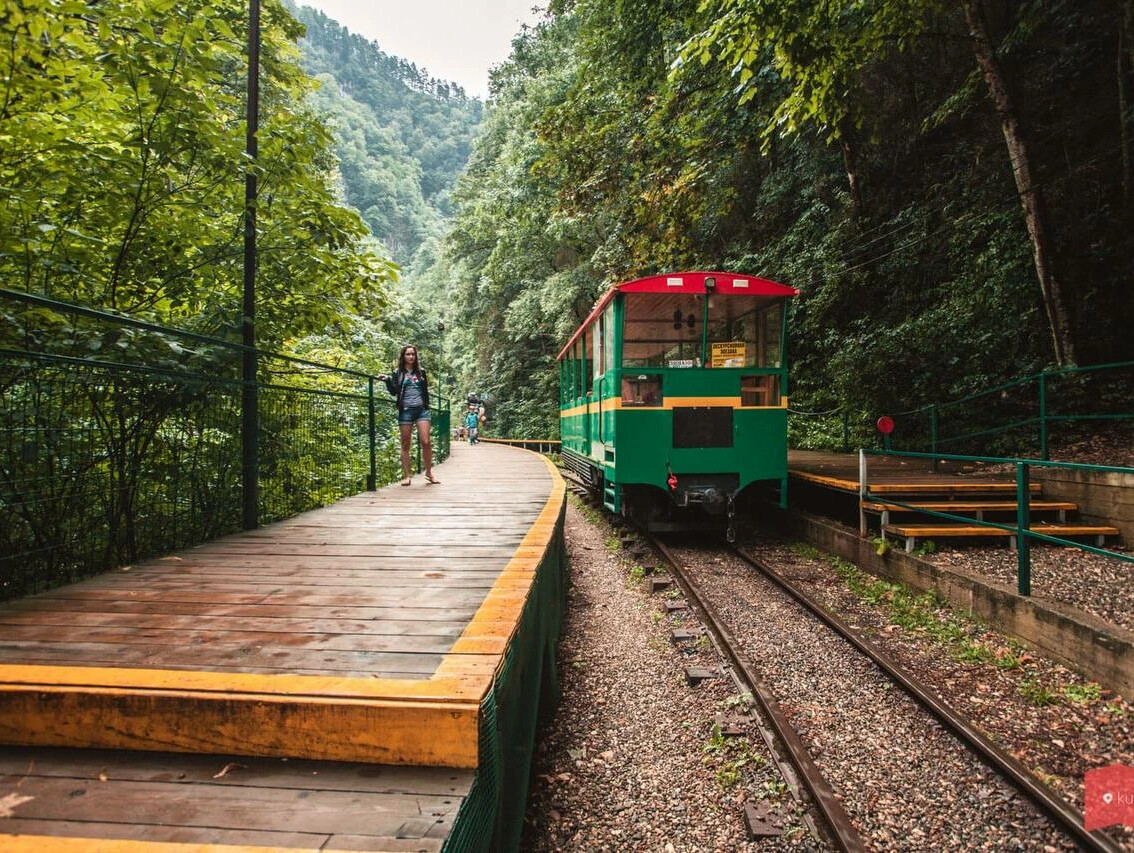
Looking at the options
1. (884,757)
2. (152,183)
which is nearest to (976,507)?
(884,757)

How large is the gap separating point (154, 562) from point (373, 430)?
377 centimetres

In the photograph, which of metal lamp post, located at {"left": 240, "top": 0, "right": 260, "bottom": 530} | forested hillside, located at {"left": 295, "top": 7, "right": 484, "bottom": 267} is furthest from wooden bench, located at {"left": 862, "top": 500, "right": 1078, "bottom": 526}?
forested hillside, located at {"left": 295, "top": 7, "right": 484, "bottom": 267}

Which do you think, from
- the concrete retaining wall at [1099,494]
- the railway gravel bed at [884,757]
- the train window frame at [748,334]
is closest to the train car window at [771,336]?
the train window frame at [748,334]

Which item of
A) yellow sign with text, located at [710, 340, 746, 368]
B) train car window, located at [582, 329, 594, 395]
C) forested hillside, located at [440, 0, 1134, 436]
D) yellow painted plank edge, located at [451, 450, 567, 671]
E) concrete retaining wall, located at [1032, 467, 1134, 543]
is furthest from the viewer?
train car window, located at [582, 329, 594, 395]

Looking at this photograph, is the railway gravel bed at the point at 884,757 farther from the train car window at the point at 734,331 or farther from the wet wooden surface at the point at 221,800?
the train car window at the point at 734,331

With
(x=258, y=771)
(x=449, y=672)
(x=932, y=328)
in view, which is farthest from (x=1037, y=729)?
(x=932, y=328)

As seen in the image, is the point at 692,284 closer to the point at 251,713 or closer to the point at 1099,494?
the point at 1099,494

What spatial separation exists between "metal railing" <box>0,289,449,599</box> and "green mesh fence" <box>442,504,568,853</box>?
2240 millimetres

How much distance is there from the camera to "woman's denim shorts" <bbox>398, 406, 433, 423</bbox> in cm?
731

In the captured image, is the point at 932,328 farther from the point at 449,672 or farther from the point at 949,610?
the point at 449,672

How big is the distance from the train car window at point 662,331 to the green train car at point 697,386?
12 millimetres

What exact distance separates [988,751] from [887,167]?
14.0 metres

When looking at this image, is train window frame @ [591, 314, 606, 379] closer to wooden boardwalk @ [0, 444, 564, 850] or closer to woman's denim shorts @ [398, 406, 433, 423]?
woman's denim shorts @ [398, 406, 433, 423]

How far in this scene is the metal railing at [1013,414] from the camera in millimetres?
7589
